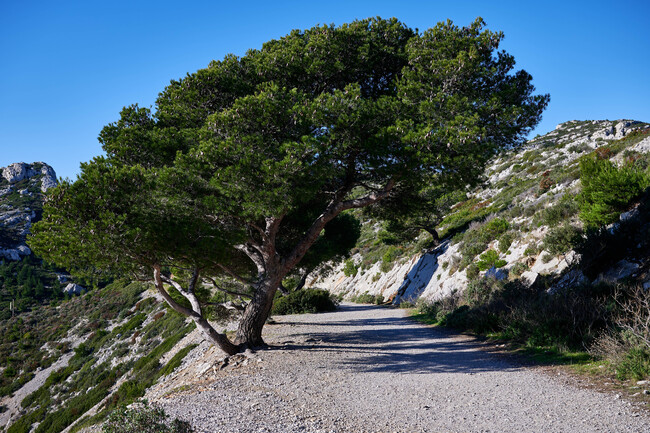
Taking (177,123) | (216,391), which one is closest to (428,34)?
(177,123)

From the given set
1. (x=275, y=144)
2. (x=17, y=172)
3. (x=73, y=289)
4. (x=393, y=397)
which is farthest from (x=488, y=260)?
(x=17, y=172)

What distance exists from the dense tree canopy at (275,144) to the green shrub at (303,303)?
33.7 ft

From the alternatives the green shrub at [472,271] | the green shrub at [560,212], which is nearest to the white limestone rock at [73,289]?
the green shrub at [472,271]

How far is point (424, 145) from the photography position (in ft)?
27.2

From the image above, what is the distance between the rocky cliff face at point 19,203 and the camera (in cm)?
6775

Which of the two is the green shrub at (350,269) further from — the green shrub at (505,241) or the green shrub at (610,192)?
the green shrub at (610,192)

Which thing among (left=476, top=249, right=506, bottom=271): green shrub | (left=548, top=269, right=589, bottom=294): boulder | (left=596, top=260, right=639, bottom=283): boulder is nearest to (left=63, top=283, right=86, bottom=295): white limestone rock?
(left=476, top=249, right=506, bottom=271): green shrub

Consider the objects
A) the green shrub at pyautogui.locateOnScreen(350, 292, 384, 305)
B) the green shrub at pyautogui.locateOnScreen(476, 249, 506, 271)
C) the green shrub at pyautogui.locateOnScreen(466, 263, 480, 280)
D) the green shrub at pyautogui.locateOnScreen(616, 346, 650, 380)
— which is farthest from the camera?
the green shrub at pyautogui.locateOnScreen(350, 292, 384, 305)

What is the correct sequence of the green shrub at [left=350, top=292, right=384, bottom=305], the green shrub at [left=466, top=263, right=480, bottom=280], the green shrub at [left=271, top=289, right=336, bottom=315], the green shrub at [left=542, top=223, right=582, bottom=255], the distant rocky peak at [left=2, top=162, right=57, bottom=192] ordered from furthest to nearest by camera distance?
1. the distant rocky peak at [left=2, top=162, right=57, bottom=192]
2. the green shrub at [left=350, top=292, right=384, bottom=305]
3. the green shrub at [left=271, top=289, right=336, bottom=315]
4. the green shrub at [left=466, top=263, right=480, bottom=280]
5. the green shrub at [left=542, top=223, right=582, bottom=255]

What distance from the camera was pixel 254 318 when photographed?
9828mm

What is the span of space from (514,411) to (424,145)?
216 inches

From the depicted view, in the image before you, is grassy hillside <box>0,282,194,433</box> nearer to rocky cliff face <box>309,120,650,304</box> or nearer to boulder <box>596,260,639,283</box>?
rocky cliff face <box>309,120,650,304</box>

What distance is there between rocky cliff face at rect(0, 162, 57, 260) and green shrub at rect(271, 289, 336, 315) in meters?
48.6

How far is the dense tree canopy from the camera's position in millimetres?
7836
